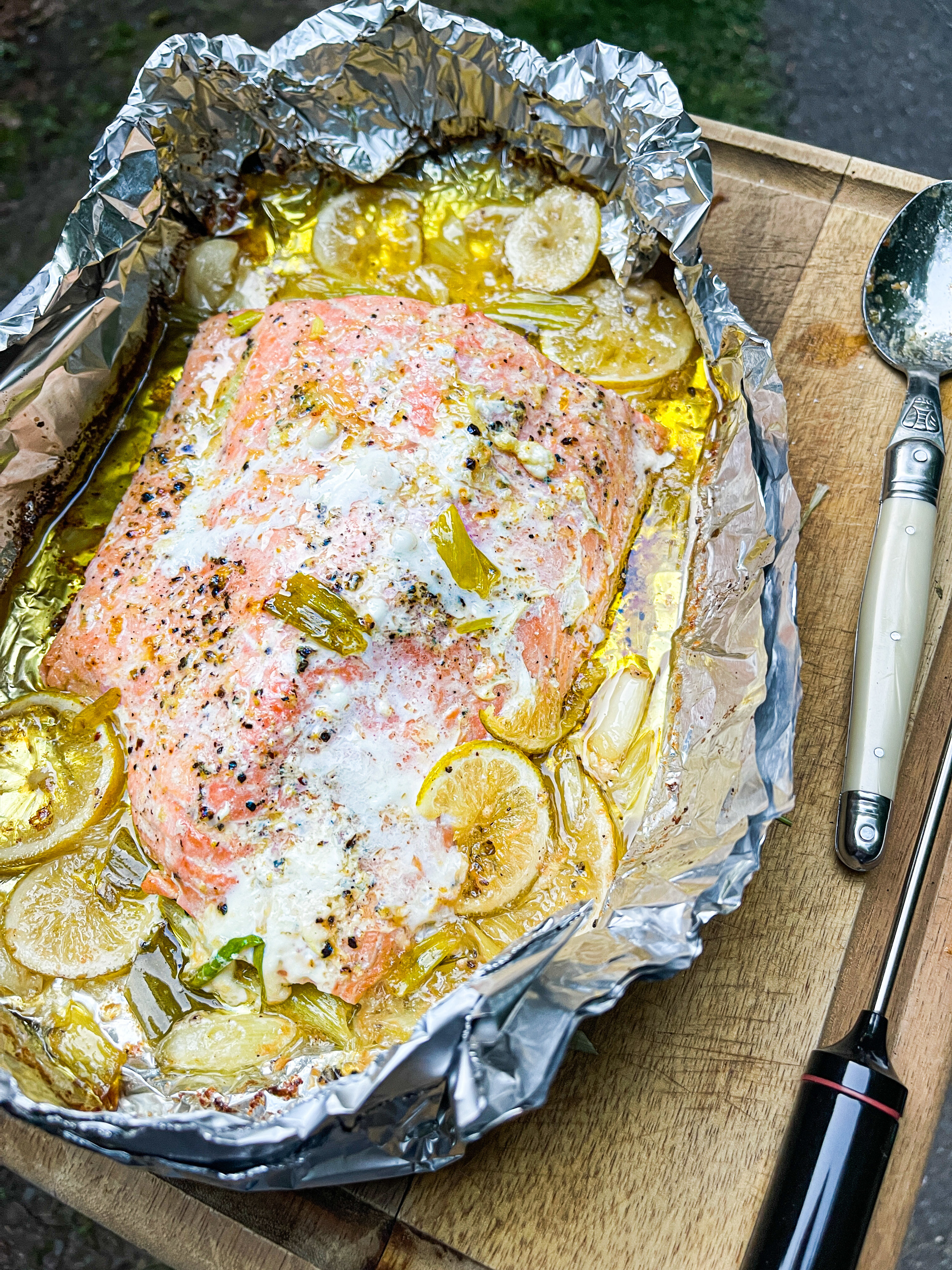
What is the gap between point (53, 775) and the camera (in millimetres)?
2920

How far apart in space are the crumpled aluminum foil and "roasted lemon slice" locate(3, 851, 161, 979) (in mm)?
461

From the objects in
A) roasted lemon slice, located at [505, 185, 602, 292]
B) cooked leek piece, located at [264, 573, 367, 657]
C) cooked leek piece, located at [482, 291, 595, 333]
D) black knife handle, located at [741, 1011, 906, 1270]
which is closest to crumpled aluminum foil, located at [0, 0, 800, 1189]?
roasted lemon slice, located at [505, 185, 602, 292]

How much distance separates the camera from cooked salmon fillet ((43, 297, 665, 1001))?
8.77ft

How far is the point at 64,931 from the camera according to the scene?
2779 mm

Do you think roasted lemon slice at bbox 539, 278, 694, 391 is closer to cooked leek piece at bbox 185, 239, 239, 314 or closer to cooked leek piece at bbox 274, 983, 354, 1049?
cooked leek piece at bbox 185, 239, 239, 314

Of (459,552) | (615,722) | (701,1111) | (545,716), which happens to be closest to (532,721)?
(545,716)

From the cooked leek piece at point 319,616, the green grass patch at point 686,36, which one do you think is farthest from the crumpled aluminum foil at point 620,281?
the green grass patch at point 686,36

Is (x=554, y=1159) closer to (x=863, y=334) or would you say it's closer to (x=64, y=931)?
(x=64, y=931)

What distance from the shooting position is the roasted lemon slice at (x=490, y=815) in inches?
107

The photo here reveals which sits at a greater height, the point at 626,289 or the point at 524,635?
the point at 626,289

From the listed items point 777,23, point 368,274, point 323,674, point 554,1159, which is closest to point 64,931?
point 323,674

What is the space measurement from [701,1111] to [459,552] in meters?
1.60

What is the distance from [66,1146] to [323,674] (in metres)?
1.44

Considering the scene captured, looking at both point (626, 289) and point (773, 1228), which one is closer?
point (773, 1228)
